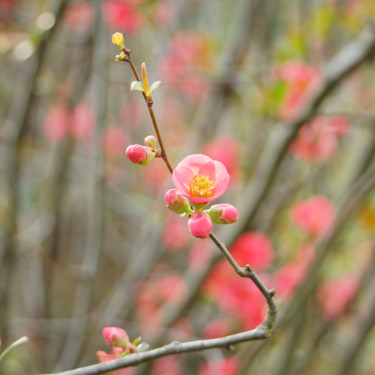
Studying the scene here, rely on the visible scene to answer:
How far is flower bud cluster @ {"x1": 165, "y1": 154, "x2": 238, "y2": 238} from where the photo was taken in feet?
1.58

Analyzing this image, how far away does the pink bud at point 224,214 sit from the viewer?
1.65 ft

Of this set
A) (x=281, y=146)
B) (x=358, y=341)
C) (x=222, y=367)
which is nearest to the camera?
Result: (x=281, y=146)

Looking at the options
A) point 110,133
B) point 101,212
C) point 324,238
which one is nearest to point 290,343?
point 324,238

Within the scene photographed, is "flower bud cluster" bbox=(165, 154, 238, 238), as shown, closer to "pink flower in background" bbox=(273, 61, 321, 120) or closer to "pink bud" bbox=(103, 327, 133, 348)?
"pink bud" bbox=(103, 327, 133, 348)

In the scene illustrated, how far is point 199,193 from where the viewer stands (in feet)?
1.84

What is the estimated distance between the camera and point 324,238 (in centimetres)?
114

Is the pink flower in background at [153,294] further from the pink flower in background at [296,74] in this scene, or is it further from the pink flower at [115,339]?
the pink flower at [115,339]

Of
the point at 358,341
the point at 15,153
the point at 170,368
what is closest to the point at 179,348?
the point at 15,153

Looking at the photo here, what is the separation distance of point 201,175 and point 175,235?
149 cm

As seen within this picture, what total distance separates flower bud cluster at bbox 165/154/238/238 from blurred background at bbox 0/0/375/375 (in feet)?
1.89

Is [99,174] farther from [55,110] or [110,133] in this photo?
[110,133]

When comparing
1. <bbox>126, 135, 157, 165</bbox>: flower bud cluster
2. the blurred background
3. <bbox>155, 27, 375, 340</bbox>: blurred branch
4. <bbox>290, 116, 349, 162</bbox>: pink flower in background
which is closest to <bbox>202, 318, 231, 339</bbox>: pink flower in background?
the blurred background

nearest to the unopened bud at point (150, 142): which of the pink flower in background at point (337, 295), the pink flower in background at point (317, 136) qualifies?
the pink flower in background at point (317, 136)

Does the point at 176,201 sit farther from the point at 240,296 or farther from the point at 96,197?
the point at 240,296
